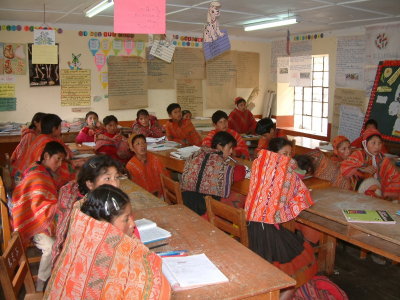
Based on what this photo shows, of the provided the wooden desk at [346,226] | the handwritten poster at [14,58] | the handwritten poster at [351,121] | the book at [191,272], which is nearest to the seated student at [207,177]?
the wooden desk at [346,226]

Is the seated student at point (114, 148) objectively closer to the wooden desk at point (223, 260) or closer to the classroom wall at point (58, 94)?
the classroom wall at point (58, 94)

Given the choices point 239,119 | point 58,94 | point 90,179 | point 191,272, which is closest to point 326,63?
point 239,119

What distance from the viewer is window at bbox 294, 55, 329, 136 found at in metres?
7.58

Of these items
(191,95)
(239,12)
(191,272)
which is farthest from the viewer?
(191,95)

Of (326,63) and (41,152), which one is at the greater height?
(326,63)

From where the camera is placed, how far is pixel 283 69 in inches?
322

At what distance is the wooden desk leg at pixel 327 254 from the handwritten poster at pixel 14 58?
17.5 ft

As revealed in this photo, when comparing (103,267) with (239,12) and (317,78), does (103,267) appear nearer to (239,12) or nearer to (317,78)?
(239,12)

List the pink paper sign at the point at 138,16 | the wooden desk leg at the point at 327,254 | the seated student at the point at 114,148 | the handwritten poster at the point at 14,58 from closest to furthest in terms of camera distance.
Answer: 1. the pink paper sign at the point at 138,16
2. the wooden desk leg at the point at 327,254
3. the seated student at the point at 114,148
4. the handwritten poster at the point at 14,58

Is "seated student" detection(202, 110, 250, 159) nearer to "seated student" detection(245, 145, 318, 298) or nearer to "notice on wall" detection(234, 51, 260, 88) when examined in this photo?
"seated student" detection(245, 145, 318, 298)

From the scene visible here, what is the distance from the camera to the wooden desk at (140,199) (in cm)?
Answer: 274

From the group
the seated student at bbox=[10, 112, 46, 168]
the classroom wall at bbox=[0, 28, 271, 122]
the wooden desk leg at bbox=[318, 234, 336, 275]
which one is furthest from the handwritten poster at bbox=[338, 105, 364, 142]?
the seated student at bbox=[10, 112, 46, 168]

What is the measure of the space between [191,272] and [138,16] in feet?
5.27

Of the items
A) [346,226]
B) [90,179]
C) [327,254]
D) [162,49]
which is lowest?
[327,254]
